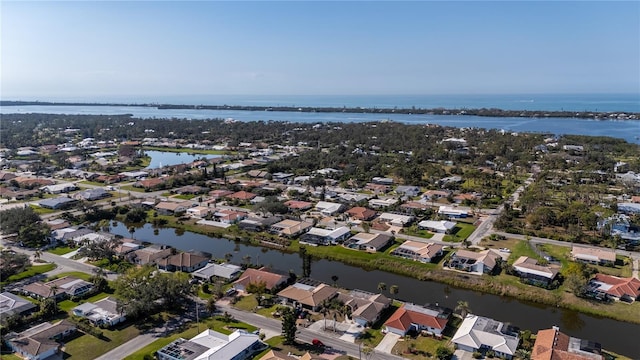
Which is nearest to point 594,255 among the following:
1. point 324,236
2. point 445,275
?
point 445,275

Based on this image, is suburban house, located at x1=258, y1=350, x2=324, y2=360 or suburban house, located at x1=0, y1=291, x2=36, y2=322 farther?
suburban house, located at x1=0, y1=291, x2=36, y2=322

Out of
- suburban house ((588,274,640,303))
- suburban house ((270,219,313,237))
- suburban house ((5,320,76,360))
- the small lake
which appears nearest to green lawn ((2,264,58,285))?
suburban house ((5,320,76,360))

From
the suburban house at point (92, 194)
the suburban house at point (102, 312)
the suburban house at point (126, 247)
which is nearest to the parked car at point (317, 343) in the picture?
the suburban house at point (102, 312)

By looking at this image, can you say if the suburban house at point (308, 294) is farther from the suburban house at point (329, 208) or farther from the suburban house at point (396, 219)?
the suburban house at point (329, 208)

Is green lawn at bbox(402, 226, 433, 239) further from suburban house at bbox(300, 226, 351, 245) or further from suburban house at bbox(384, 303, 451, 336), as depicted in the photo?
suburban house at bbox(384, 303, 451, 336)

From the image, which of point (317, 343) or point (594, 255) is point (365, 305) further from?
point (594, 255)

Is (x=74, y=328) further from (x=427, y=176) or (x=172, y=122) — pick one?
(x=172, y=122)
